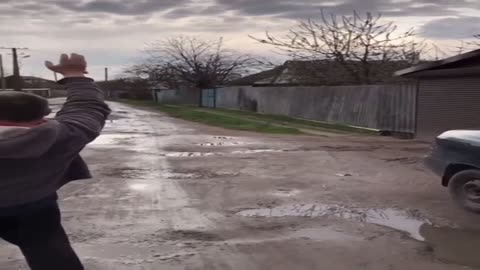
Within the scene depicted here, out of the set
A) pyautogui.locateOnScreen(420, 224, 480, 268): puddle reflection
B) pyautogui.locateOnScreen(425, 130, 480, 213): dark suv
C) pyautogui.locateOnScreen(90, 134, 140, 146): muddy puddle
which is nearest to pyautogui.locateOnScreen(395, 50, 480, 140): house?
pyautogui.locateOnScreen(90, 134, 140, 146): muddy puddle

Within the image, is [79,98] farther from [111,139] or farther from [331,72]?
[331,72]

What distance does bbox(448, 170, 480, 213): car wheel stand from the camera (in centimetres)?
730

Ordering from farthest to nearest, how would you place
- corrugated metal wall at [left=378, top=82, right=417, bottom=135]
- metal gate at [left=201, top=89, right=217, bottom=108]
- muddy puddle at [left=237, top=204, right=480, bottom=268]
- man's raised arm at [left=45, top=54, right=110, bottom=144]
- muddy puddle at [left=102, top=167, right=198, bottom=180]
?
metal gate at [left=201, top=89, right=217, bottom=108] < corrugated metal wall at [left=378, top=82, right=417, bottom=135] < muddy puddle at [left=102, top=167, right=198, bottom=180] < muddy puddle at [left=237, top=204, right=480, bottom=268] < man's raised arm at [left=45, top=54, right=110, bottom=144]

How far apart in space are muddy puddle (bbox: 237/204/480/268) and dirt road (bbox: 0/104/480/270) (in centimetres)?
1

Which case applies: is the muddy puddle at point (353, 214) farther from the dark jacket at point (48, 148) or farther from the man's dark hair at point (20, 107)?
the man's dark hair at point (20, 107)

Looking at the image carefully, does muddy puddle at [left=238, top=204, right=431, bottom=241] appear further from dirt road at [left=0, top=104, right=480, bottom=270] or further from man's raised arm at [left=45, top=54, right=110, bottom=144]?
man's raised arm at [left=45, top=54, right=110, bottom=144]

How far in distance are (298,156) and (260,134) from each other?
279 inches

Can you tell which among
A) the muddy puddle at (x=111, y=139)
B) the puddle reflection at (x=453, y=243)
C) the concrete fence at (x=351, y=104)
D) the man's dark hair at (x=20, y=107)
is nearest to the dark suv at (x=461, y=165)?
the puddle reflection at (x=453, y=243)

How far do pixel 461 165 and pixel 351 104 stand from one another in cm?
1665

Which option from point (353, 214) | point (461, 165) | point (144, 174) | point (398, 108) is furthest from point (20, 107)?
point (398, 108)

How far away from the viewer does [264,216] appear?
718cm

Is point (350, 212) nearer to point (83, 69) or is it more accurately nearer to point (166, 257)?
point (166, 257)

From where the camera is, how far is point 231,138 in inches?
746

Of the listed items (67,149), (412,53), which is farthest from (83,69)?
(412,53)
